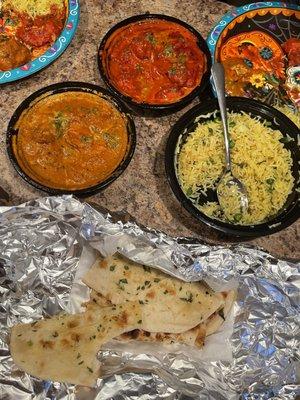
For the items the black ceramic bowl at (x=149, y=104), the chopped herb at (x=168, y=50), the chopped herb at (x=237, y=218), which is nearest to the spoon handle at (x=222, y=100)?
the black ceramic bowl at (x=149, y=104)

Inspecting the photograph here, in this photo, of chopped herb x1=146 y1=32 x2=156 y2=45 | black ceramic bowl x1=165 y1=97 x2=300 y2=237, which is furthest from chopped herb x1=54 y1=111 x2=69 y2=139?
chopped herb x1=146 y1=32 x2=156 y2=45

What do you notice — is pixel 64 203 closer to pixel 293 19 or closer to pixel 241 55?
pixel 241 55

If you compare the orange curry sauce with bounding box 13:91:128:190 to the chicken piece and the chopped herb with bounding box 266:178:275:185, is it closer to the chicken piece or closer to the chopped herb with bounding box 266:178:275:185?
the chicken piece

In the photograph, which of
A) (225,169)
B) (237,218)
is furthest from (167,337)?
(225,169)

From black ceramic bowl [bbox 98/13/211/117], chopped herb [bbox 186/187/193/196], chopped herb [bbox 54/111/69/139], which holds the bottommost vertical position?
chopped herb [bbox 186/187/193/196]

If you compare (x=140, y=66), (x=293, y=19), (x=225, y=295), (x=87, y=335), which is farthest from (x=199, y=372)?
(x=293, y=19)

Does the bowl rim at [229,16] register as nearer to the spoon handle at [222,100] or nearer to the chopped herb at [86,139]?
the spoon handle at [222,100]
